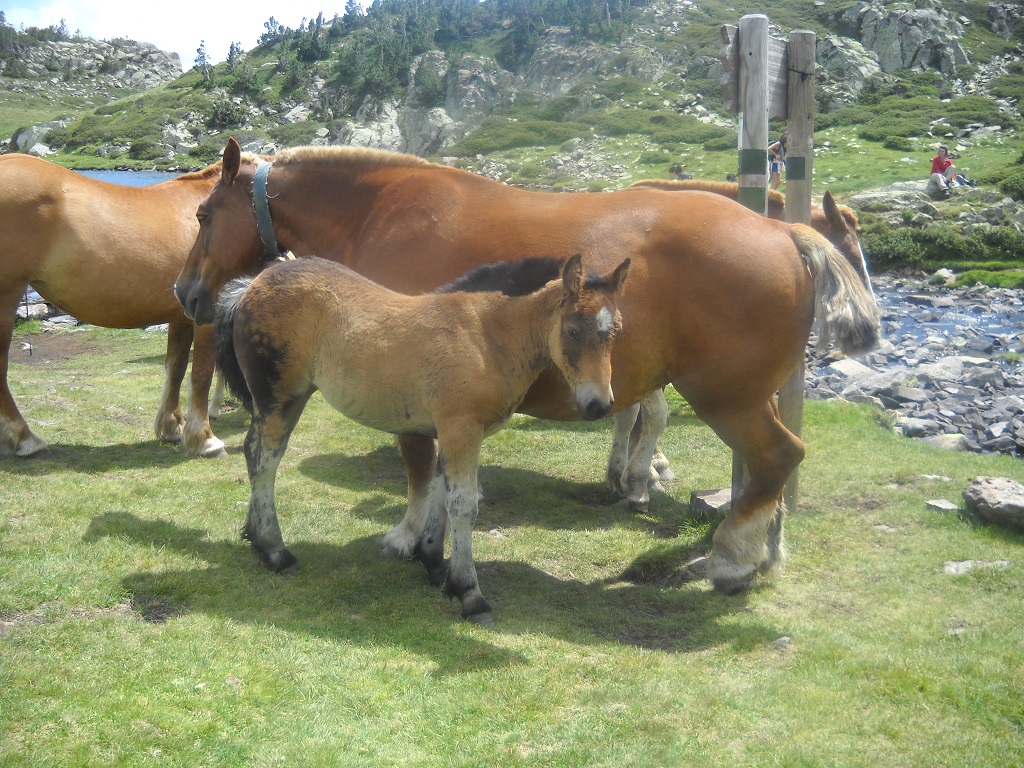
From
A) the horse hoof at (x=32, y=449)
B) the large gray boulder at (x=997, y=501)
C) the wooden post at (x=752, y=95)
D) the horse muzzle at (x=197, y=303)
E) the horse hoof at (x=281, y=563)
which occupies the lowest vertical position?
the horse hoof at (x=32, y=449)

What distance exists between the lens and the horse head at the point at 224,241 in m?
7.59

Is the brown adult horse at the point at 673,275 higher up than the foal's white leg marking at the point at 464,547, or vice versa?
the brown adult horse at the point at 673,275

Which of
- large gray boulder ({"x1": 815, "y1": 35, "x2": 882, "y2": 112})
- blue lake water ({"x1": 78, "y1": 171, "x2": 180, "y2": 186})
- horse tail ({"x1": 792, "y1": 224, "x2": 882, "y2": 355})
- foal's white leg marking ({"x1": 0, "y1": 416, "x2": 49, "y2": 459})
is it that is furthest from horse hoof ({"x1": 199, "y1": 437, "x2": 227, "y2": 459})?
large gray boulder ({"x1": 815, "y1": 35, "x2": 882, "y2": 112})

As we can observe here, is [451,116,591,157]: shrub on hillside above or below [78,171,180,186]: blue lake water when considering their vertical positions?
above

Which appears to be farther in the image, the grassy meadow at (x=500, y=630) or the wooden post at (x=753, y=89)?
the wooden post at (x=753, y=89)

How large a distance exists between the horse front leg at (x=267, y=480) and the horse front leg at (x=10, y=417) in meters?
3.58

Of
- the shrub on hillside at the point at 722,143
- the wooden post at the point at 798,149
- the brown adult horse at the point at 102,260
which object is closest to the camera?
the wooden post at the point at 798,149

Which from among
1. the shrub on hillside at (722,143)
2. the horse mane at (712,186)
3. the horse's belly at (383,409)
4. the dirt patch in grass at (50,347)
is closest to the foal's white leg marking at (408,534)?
the horse's belly at (383,409)

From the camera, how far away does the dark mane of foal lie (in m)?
5.90

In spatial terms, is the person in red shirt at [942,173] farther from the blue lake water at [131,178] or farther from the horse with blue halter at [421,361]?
the horse with blue halter at [421,361]

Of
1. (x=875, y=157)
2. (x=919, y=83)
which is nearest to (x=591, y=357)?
(x=875, y=157)

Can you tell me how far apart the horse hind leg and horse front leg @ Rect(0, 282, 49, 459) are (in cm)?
670

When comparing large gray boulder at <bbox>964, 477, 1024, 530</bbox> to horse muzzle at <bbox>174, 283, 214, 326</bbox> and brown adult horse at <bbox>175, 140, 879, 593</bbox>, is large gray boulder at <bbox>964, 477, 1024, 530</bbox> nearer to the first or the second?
brown adult horse at <bbox>175, 140, 879, 593</bbox>

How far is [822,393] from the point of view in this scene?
1446cm
